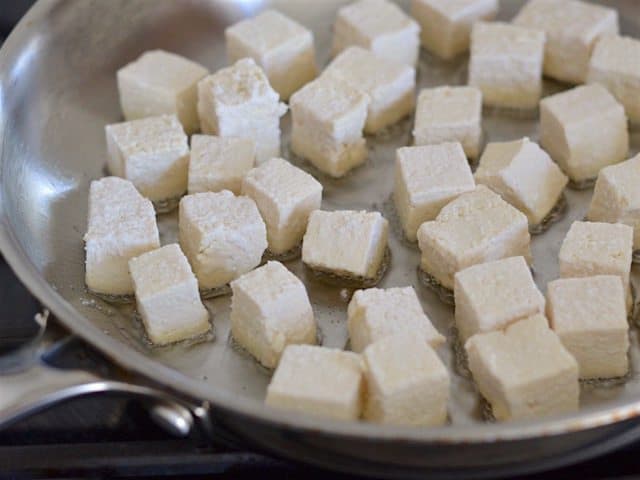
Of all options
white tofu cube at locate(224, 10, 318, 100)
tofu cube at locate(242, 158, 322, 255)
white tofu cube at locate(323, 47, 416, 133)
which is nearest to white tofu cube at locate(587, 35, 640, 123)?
white tofu cube at locate(323, 47, 416, 133)

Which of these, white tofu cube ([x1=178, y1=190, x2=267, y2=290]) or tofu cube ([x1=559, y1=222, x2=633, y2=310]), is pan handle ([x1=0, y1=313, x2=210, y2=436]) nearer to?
white tofu cube ([x1=178, y1=190, x2=267, y2=290])

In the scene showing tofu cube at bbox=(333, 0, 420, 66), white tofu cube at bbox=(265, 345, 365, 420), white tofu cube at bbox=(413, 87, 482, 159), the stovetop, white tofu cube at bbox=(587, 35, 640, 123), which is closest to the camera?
white tofu cube at bbox=(265, 345, 365, 420)

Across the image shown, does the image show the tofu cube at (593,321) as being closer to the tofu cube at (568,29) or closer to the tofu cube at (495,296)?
the tofu cube at (495,296)

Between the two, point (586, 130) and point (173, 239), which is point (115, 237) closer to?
point (173, 239)

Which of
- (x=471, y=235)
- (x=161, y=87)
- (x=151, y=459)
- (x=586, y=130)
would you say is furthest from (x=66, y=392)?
(x=586, y=130)

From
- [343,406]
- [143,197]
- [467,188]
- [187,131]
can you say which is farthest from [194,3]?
[343,406]

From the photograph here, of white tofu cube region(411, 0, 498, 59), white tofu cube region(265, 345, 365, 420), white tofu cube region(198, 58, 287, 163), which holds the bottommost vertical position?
white tofu cube region(265, 345, 365, 420)

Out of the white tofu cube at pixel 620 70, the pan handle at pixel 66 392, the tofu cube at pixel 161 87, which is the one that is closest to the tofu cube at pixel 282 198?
the tofu cube at pixel 161 87
